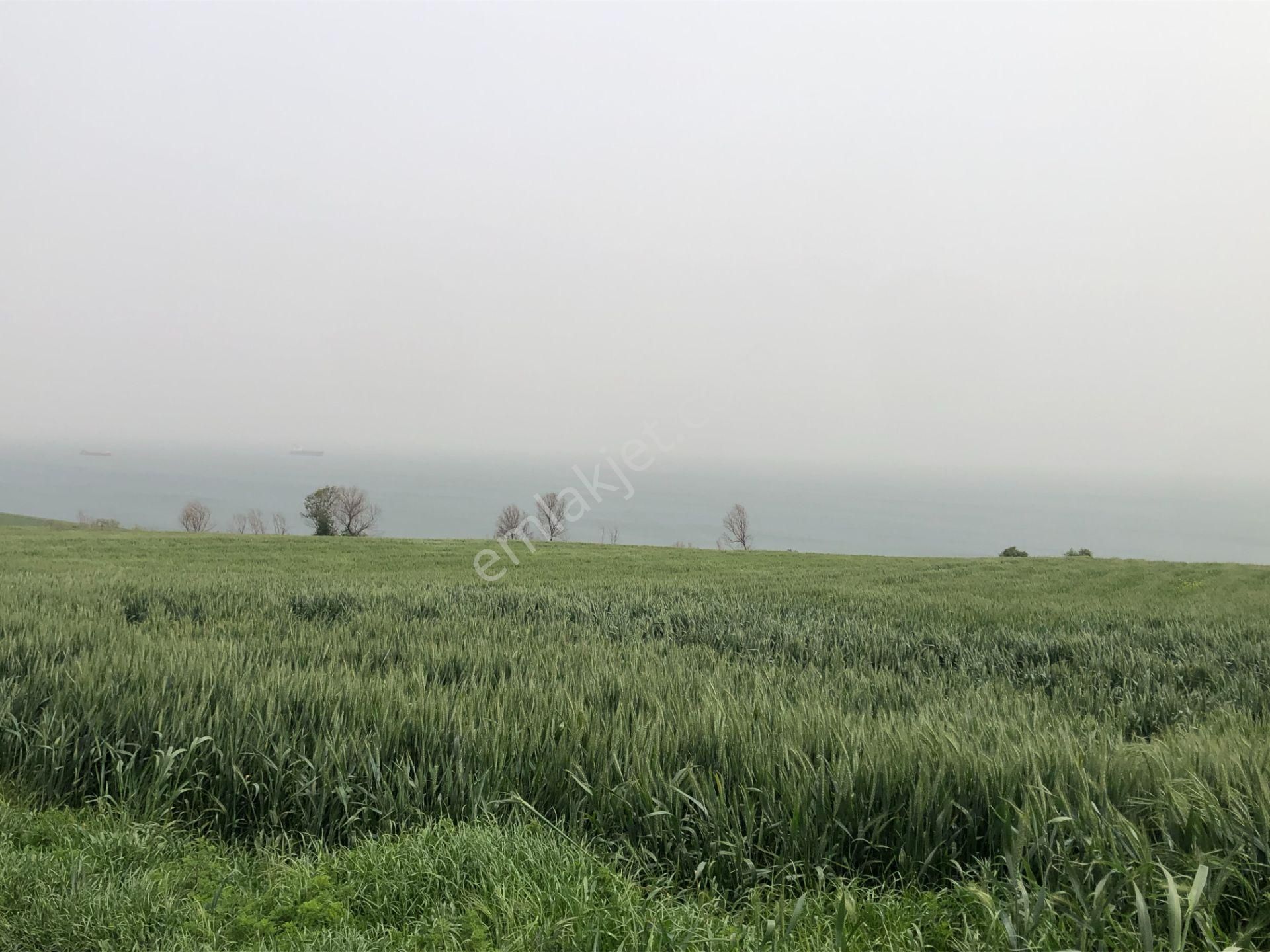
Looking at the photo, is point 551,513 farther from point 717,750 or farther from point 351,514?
point 717,750

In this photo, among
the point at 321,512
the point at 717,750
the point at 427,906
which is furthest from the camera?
the point at 321,512

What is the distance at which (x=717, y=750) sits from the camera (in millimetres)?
3150

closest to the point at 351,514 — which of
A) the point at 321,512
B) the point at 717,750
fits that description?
the point at 321,512

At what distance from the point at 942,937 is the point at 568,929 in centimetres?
114

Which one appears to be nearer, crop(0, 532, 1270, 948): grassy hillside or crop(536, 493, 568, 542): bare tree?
crop(0, 532, 1270, 948): grassy hillside

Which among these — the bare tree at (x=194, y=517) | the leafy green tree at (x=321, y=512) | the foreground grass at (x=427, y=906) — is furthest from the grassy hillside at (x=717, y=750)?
the bare tree at (x=194, y=517)

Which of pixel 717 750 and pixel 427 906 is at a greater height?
pixel 717 750

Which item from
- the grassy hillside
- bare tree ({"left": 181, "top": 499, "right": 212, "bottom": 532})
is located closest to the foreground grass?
the grassy hillside

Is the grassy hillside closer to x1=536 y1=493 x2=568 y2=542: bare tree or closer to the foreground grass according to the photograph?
the foreground grass

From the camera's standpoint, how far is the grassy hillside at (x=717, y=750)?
2307 mm

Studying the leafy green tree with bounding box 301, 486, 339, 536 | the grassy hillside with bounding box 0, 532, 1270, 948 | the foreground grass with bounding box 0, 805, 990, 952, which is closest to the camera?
the foreground grass with bounding box 0, 805, 990, 952

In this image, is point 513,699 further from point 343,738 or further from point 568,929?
point 568,929

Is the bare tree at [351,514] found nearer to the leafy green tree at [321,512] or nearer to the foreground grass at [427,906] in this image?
the leafy green tree at [321,512]

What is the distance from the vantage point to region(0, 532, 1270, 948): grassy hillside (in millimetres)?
2307
